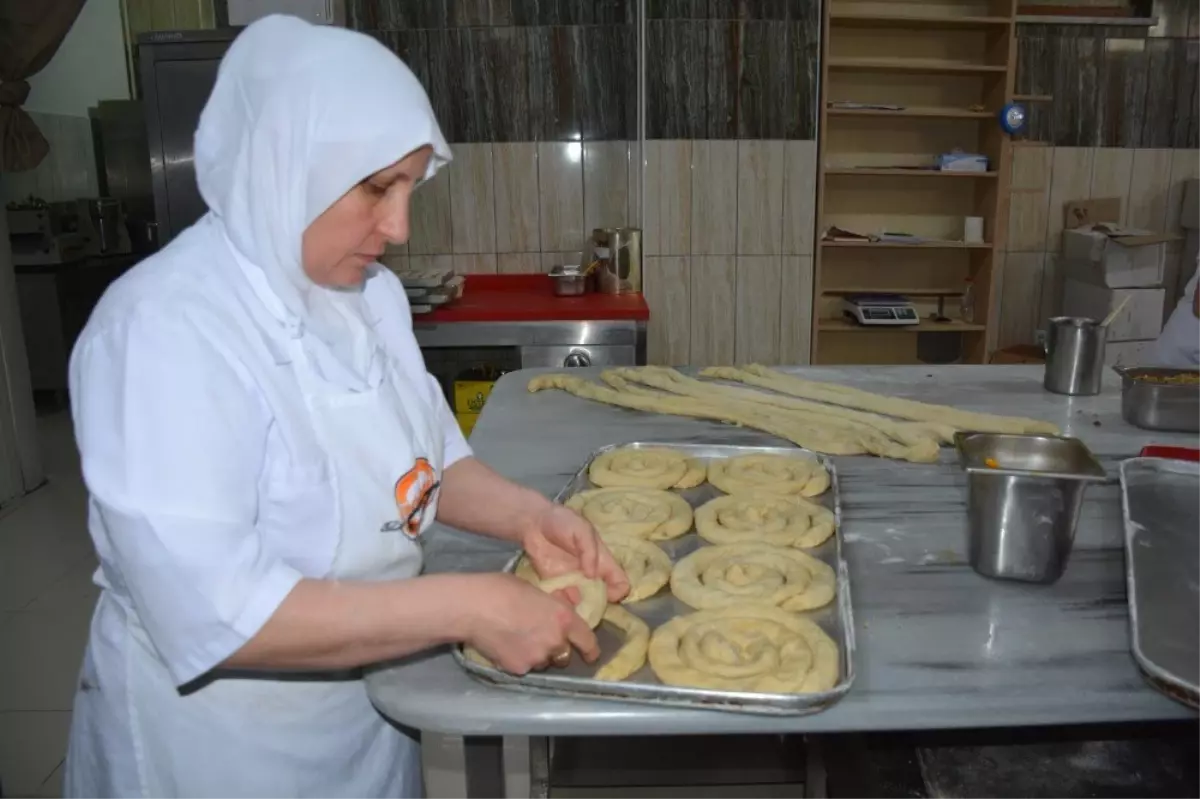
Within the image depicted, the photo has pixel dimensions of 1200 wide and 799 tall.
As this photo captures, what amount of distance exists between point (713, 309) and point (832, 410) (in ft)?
6.67

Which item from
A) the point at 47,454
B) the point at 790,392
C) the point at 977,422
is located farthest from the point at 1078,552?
the point at 47,454

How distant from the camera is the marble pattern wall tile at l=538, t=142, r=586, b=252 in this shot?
4121mm

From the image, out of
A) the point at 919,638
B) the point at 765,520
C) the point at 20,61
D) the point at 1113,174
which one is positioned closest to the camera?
the point at 919,638

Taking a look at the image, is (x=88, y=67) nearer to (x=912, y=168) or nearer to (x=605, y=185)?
(x=605, y=185)

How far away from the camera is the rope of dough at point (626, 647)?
1070mm

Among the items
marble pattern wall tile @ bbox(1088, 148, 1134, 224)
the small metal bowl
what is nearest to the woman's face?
the small metal bowl

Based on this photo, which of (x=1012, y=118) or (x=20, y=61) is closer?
(x=20, y=61)

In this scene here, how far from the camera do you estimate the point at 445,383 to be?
368 centimetres

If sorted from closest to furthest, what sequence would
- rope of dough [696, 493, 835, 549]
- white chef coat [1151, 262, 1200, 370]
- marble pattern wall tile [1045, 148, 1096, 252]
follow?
rope of dough [696, 493, 835, 549] → white chef coat [1151, 262, 1200, 370] → marble pattern wall tile [1045, 148, 1096, 252]

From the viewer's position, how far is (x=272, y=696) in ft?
3.64

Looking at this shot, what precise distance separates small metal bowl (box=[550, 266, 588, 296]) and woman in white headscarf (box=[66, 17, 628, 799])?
262 centimetres

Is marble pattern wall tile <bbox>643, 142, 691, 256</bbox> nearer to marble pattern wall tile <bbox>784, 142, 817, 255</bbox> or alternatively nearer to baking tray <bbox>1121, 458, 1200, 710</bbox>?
marble pattern wall tile <bbox>784, 142, 817, 255</bbox>

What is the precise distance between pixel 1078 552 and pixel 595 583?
0.78 meters

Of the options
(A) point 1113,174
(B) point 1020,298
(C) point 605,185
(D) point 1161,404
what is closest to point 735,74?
(C) point 605,185
